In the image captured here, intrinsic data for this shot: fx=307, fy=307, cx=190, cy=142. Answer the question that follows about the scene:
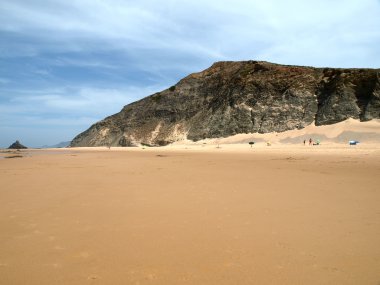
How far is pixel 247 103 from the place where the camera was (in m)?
48.1

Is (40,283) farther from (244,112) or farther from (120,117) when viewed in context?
(120,117)

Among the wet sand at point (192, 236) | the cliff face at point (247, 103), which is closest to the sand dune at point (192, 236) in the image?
the wet sand at point (192, 236)

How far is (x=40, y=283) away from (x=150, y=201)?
11.6 ft

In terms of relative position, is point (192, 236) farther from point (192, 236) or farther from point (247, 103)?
point (247, 103)

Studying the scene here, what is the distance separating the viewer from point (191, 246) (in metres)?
3.82

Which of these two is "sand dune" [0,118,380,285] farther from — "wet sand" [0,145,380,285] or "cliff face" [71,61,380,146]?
"cliff face" [71,61,380,146]

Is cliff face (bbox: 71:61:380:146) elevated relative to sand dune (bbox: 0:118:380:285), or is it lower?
elevated

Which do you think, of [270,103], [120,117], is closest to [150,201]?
[270,103]

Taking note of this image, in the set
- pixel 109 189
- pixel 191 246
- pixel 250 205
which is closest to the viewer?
pixel 191 246

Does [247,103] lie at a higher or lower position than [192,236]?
higher

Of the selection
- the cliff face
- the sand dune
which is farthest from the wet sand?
the cliff face

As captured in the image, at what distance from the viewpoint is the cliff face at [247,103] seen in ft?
130

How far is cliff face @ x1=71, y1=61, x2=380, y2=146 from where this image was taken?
39.7 meters

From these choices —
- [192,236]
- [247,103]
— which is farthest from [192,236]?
[247,103]
